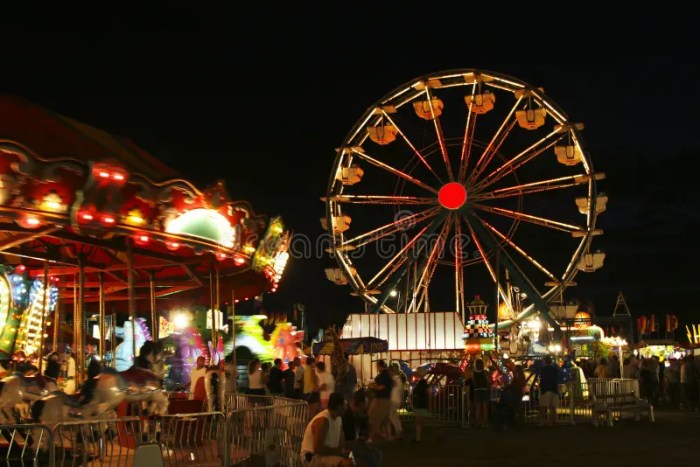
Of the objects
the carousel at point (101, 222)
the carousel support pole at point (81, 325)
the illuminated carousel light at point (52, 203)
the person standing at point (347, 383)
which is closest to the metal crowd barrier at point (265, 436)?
the carousel at point (101, 222)

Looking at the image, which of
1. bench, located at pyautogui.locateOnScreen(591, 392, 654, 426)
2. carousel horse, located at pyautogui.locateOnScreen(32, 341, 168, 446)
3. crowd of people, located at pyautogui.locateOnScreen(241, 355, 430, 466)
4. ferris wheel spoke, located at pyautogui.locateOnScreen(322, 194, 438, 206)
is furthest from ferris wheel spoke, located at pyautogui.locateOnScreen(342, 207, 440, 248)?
carousel horse, located at pyautogui.locateOnScreen(32, 341, 168, 446)

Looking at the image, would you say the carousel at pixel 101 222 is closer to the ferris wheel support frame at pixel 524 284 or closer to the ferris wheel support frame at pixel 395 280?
the ferris wheel support frame at pixel 395 280

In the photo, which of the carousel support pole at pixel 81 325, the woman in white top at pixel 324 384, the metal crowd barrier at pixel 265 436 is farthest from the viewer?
the woman in white top at pixel 324 384

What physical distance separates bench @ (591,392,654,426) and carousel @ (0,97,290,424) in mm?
6089

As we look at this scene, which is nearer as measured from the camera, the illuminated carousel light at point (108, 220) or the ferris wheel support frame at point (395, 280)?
the illuminated carousel light at point (108, 220)

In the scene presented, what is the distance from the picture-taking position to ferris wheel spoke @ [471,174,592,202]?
2510 centimetres

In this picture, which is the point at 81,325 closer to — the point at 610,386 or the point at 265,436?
the point at 265,436

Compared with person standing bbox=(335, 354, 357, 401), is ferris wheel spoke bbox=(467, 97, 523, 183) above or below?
above

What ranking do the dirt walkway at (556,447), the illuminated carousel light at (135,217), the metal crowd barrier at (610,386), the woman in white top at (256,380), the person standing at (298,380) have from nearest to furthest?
the illuminated carousel light at (135,217)
the dirt walkway at (556,447)
the woman in white top at (256,380)
the person standing at (298,380)
the metal crowd barrier at (610,386)

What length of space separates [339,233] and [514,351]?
321 inches

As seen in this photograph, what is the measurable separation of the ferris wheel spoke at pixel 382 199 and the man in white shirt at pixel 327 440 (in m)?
19.1

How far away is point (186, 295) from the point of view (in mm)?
17781

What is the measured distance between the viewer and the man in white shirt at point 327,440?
23.0 ft

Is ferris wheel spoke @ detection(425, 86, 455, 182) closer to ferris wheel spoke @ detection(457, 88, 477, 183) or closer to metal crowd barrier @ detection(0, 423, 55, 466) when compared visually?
ferris wheel spoke @ detection(457, 88, 477, 183)
